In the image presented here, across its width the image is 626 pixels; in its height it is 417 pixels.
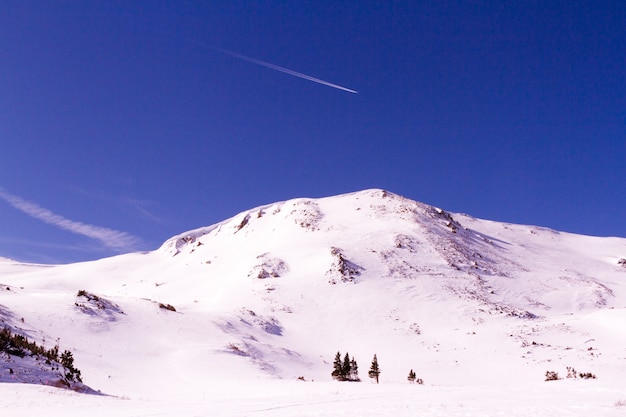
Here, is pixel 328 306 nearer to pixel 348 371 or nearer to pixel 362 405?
pixel 348 371

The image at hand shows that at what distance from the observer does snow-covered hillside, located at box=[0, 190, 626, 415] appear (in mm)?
29828

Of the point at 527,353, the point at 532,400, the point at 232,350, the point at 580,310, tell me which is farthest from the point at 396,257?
the point at 532,400

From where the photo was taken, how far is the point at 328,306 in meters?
53.5

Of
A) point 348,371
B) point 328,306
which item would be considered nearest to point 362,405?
point 348,371

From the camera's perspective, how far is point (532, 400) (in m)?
14.2

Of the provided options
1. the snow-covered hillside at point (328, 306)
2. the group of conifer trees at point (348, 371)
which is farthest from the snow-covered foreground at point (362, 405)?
the group of conifer trees at point (348, 371)

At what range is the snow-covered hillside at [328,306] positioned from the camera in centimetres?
2983

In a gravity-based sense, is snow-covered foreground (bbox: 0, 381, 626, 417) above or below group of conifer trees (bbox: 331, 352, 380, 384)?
below

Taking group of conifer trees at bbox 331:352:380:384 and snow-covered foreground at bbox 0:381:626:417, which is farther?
group of conifer trees at bbox 331:352:380:384

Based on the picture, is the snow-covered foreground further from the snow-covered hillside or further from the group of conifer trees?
the group of conifer trees

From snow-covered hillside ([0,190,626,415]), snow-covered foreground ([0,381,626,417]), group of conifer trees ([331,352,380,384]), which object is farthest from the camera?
group of conifer trees ([331,352,380,384])

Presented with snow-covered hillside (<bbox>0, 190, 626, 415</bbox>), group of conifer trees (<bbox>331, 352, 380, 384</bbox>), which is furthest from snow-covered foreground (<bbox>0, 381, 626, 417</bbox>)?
group of conifer trees (<bbox>331, 352, 380, 384</bbox>)

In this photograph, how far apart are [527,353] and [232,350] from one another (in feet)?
81.8

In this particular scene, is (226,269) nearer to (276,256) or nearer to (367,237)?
(276,256)
